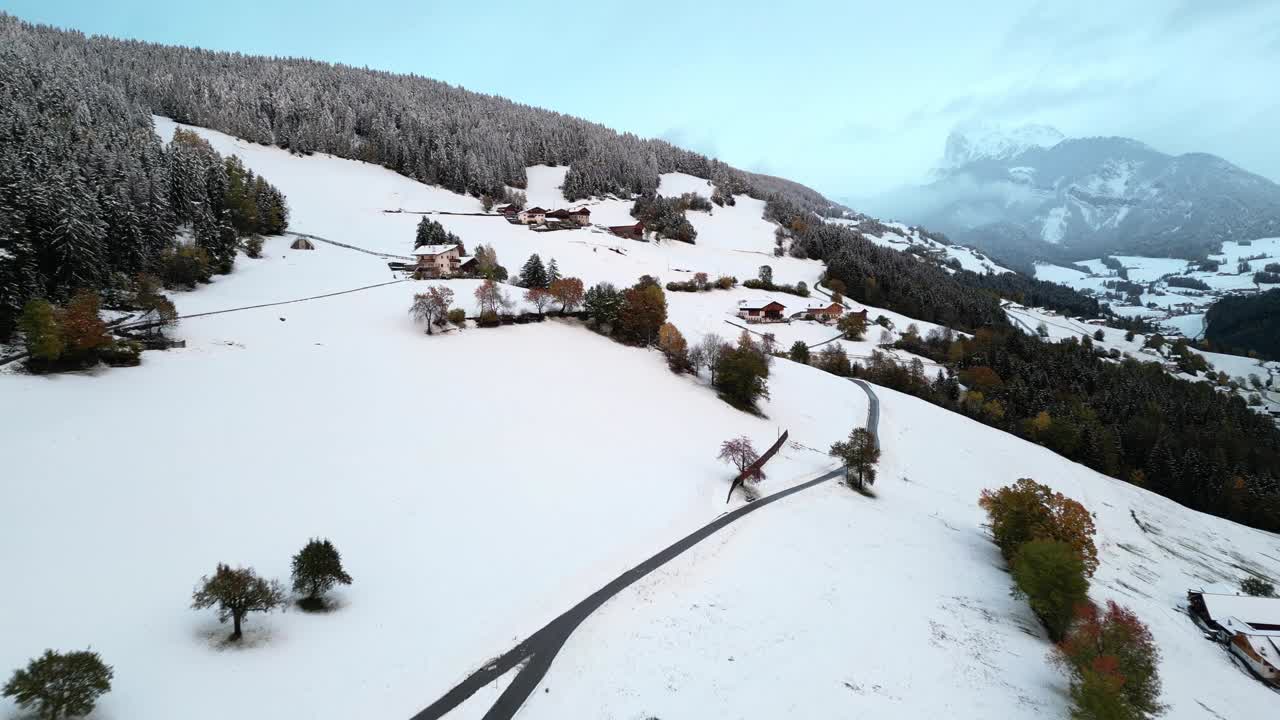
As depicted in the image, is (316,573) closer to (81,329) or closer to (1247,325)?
(81,329)

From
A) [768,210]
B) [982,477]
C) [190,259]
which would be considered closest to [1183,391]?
[982,477]

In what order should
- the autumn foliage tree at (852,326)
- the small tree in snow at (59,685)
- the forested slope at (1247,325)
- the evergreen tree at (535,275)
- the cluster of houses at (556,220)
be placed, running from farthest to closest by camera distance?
the forested slope at (1247,325) → the cluster of houses at (556,220) → the autumn foliage tree at (852,326) → the evergreen tree at (535,275) → the small tree in snow at (59,685)

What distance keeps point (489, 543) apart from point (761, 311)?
83.1 metres

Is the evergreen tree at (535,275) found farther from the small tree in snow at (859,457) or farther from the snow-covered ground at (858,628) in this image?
the snow-covered ground at (858,628)

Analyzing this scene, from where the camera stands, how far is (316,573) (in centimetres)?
1928

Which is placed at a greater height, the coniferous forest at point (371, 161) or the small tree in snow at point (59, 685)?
the coniferous forest at point (371, 161)

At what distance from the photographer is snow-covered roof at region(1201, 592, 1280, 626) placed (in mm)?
31188

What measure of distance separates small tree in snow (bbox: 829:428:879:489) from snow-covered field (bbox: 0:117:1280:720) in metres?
1.84

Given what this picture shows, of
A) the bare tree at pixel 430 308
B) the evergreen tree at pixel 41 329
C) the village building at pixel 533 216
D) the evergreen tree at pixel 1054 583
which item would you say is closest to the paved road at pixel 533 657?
the evergreen tree at pixel 1054 583

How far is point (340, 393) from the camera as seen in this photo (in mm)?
35812

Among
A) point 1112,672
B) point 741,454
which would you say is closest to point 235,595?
point 741,454

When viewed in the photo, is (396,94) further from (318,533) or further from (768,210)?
(318,533)

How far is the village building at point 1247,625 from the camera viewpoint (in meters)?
29.0

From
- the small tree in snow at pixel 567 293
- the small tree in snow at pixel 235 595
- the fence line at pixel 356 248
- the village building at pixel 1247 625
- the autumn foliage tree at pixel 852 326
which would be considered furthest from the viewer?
the autumn foliage tree at pixel 852 326
